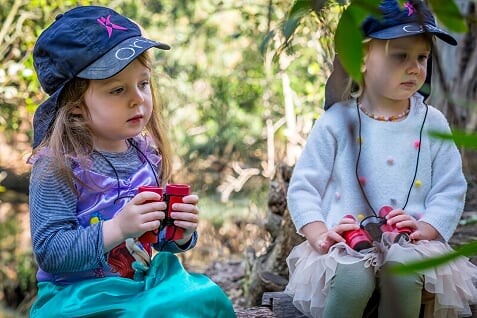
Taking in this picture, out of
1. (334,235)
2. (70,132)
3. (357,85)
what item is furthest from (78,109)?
(357,85)

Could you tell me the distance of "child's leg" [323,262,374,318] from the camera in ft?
7.99

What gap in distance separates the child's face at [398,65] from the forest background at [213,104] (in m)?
→ 2.02

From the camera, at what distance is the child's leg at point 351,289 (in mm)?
2436

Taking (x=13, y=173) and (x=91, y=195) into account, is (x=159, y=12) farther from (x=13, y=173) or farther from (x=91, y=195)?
(x=91, y=195)

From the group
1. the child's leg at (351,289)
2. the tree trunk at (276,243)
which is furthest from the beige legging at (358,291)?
the tree trunk at (276,243)

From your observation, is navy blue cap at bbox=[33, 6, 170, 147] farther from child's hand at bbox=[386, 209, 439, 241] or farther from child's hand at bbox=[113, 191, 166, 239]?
child's hand at bbox=[386, 209, 439, 241]

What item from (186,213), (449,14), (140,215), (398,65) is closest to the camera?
(449,14)

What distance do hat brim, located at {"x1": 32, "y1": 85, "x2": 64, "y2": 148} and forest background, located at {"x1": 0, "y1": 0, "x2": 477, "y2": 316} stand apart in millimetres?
2374

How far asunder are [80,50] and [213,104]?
4607 millimetres

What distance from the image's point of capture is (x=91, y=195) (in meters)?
2.38

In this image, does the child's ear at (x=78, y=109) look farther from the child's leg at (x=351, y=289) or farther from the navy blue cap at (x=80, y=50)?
the child's leg at (x=351, y=289)

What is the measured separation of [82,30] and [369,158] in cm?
97

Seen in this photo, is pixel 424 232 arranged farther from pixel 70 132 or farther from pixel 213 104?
pixel 213 104

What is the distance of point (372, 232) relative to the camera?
8.63 feet
